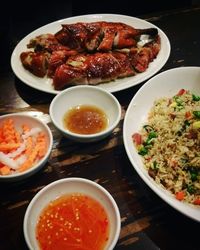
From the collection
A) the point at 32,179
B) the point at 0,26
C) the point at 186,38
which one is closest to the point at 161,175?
the point at 32,179

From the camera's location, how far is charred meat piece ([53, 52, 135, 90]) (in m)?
2.75

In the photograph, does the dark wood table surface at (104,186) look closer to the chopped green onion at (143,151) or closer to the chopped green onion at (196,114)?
the chopped green onion at (143,151)

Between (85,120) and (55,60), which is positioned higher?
(55,60)

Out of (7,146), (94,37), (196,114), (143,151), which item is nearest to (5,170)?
(7,146)

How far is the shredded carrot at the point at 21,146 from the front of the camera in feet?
6.79

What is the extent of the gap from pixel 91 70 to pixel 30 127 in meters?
0.82

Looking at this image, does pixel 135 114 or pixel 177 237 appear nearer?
pixel 177 237

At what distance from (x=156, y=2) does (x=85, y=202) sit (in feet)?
15.0

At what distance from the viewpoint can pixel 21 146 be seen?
86.7 inches

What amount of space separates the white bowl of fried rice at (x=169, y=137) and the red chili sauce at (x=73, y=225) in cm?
37

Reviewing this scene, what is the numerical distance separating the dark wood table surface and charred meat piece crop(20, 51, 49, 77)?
0.17m

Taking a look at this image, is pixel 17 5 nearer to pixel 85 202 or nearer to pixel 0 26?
pixel 0 26

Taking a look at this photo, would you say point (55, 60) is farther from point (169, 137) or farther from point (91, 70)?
point (169, 137)

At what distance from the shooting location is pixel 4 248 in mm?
1801
